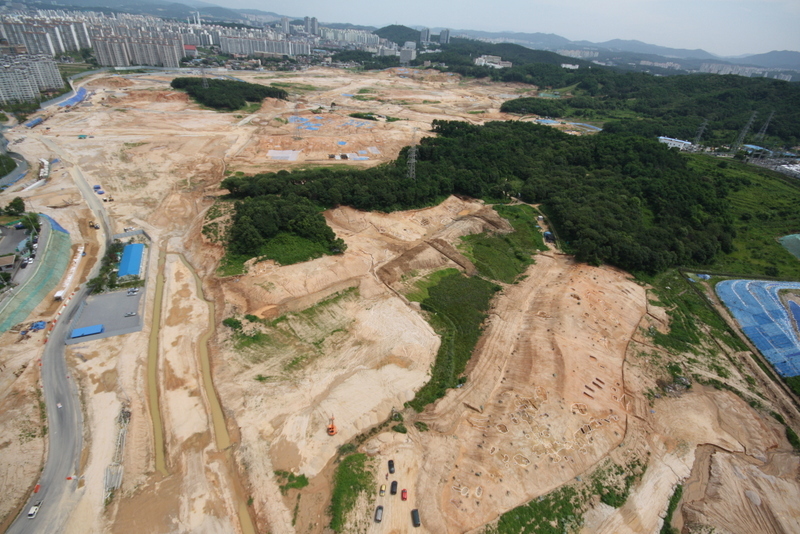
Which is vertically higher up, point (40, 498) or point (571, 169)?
point (571, 169)

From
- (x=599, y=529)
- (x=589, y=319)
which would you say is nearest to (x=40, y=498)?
(x=599, y=529)

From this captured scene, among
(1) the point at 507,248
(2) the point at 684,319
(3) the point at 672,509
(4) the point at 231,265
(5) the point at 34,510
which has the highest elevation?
(1) the point at 507,248

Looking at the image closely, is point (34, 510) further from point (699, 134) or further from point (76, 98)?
point (699, 134)

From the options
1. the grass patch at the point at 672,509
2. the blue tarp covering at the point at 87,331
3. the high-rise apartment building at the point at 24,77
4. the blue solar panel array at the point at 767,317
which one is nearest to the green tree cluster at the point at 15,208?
the blue tarp covering at the point at 87,331

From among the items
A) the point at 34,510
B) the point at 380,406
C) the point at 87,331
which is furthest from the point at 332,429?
the point at 87,331

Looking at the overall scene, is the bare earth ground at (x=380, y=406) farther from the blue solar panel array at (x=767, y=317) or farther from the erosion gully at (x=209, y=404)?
the blue solar panel array at (x=767, y=317)

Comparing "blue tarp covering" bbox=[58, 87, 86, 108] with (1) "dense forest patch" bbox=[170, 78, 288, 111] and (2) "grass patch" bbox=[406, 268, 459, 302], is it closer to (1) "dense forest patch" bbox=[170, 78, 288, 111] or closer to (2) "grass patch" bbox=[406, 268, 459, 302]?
(1) "dense forest patch" bbox=[170, 78, 288, 111]

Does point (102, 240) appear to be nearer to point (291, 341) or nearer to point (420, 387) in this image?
point (291, 341)
